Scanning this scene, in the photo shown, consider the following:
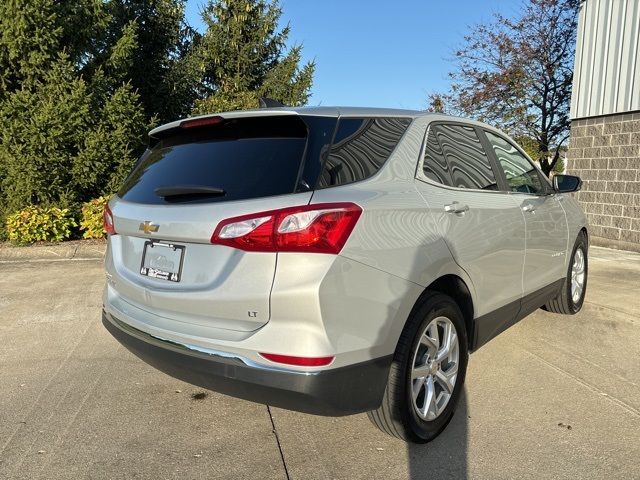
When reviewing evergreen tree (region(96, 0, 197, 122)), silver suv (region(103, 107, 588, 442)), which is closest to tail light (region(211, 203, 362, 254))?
silver suv (region(103, 107, 588, 442))

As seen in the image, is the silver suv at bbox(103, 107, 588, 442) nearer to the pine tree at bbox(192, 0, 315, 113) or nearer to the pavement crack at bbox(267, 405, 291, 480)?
the pavement crack at bbox(267, 405, 291, 480)

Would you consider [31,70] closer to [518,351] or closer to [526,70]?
[518,351]

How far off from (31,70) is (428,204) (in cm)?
806

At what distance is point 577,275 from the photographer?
5035 mm

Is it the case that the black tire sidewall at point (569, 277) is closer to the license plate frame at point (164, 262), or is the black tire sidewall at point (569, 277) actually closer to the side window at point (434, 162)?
the side window at point (434, 162)

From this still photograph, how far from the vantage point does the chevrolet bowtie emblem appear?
8.27 feet

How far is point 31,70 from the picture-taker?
837cm

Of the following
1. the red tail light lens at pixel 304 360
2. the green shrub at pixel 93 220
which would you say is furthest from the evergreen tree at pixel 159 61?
the red tail light lens at pixel 304 360

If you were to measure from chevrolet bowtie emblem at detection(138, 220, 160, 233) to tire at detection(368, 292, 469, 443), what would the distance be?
1.28 meters

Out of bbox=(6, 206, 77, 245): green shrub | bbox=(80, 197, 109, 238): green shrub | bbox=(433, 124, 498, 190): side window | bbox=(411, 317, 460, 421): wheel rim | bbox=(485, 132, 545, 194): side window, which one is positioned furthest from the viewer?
bbox=(80, 197, 109, 238): green shrub

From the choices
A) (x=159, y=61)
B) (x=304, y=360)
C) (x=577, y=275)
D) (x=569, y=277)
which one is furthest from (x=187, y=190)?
(x=159, y=61)

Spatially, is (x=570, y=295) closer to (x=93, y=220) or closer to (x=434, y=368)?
(x=434, y=368)

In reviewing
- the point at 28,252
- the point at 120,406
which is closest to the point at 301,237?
the point at 120,406

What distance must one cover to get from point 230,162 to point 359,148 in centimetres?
62
